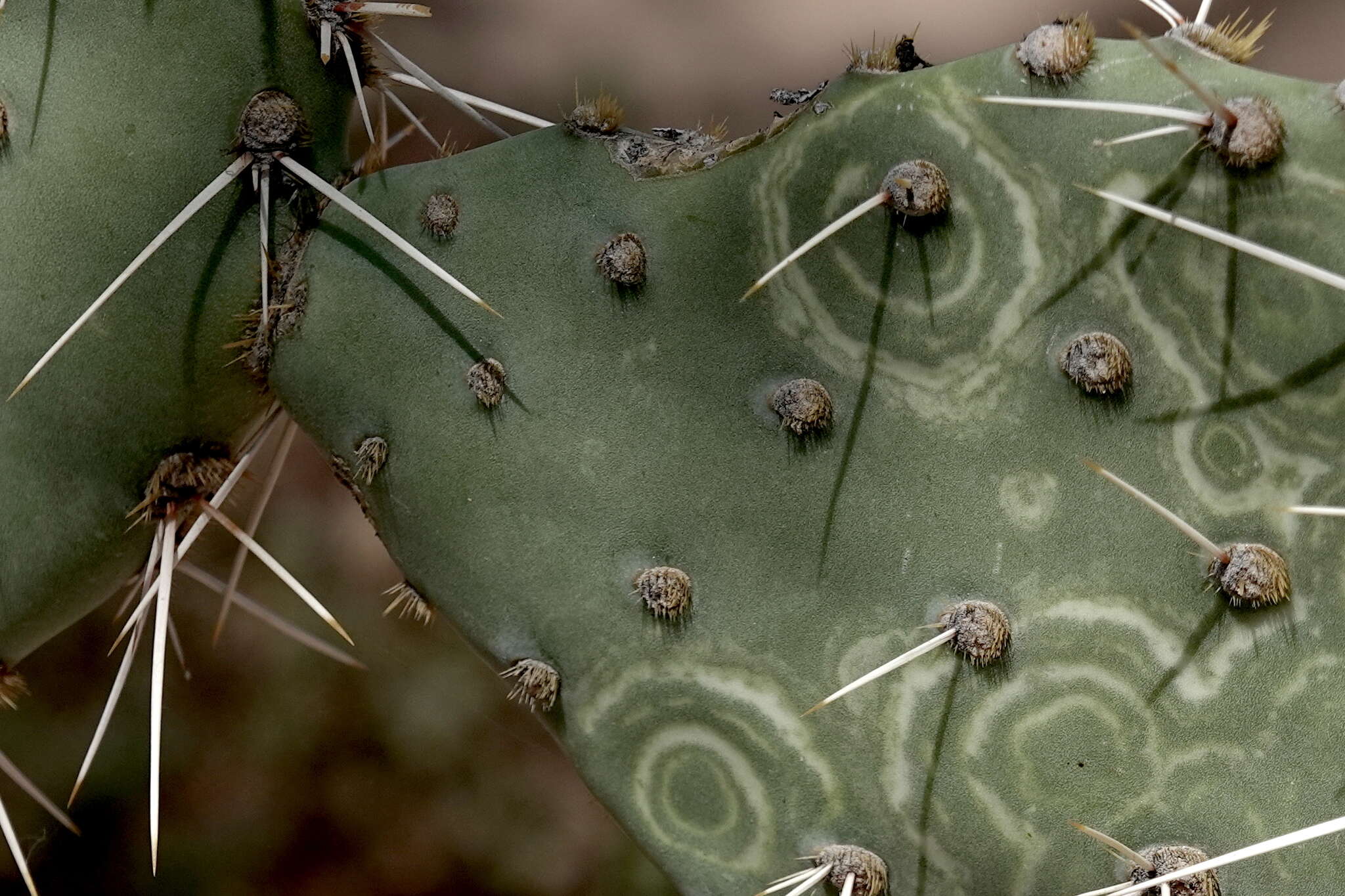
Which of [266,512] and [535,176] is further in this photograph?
[266,512]

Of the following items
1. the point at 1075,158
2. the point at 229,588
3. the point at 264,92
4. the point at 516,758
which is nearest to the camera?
the point at 1075,158

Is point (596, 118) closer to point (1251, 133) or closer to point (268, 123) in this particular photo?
point (268, 123)

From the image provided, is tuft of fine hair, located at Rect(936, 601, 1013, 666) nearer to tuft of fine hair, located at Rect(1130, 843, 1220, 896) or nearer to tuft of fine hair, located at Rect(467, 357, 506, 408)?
tuft of fine hair, located at Rect(1130, 843, 1220, 896)

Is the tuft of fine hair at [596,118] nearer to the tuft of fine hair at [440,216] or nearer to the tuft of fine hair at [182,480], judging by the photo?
the tuft of fine hair at [440,216]

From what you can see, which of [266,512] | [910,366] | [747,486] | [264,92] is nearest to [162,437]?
[264,92]

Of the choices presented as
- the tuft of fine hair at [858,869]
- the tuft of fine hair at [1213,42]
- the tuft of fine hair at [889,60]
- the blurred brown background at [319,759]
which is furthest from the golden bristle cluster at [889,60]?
the blurred brown background at [319,759]

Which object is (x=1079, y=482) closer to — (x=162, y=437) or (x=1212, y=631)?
(x=1212, y=631)

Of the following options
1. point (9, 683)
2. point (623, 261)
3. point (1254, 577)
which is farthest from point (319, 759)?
point (1254, 577)

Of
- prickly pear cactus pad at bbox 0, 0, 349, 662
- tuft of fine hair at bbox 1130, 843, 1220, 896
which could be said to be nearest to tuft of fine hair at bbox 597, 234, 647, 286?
prickly pear cactus pad at bbox 0, 0, 349, 662
